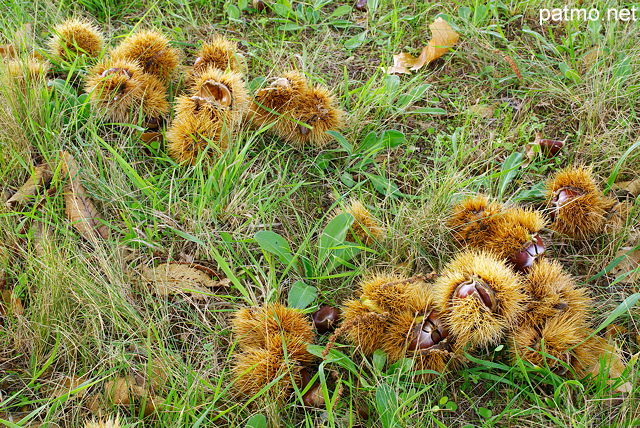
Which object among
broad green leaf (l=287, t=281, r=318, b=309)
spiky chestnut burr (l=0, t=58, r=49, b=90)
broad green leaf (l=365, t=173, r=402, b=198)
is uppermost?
spiky chestnut burr (l=0, t=58, r=49, b=90)

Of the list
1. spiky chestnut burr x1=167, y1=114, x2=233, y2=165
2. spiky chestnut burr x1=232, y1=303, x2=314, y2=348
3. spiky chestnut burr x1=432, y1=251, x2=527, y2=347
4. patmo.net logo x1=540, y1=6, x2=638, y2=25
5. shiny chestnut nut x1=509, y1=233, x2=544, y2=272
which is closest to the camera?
spiky chestnut burr x1=432, y1=251, x2=527, y2=347

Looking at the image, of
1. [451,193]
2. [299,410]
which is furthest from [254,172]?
[299,410]

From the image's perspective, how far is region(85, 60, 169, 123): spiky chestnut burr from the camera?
238 cm

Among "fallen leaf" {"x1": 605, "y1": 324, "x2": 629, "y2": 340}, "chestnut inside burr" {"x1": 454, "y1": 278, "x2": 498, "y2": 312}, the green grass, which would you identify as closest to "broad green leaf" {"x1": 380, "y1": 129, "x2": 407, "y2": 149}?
the green grass

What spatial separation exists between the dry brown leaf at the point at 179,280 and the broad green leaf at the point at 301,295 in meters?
0.28

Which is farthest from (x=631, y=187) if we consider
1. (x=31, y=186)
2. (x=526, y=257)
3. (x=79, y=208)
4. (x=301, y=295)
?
(x=31, y=186)

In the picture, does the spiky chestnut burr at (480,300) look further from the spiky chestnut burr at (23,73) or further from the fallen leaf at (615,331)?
the spiky chestnut burr at (23,73)

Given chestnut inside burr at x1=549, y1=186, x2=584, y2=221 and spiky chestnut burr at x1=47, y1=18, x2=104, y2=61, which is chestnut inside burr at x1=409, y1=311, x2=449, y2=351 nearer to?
chestnut inside burr at x1=549, y1=186, x2=584, y2=221

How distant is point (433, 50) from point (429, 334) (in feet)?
5.82

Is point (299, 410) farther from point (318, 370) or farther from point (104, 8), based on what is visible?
point (104, 8)

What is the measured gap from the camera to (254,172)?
2.46m

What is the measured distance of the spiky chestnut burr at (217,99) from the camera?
7.48ft

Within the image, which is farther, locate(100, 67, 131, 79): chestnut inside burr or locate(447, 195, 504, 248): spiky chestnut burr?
locate(100, 67, 131, 79): chestnut inside burr

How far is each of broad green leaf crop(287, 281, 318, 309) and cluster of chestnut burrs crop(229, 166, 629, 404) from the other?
4.5 inches
